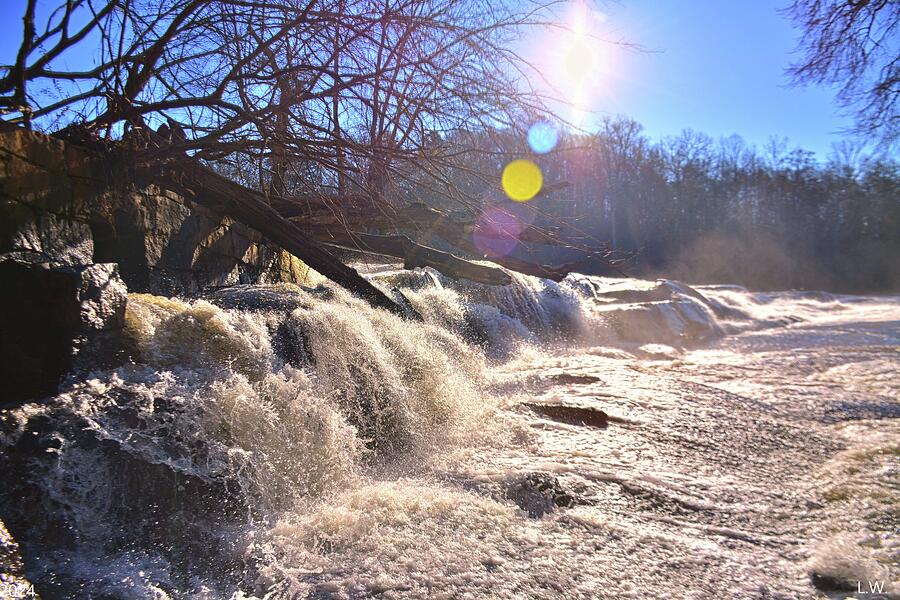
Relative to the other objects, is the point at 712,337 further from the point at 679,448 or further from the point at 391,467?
A: the point at 391,467

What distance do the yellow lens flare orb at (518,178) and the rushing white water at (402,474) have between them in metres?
1.61

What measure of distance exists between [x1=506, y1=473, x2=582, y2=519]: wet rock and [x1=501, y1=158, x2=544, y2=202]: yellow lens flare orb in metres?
1.52

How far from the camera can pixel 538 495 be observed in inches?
117

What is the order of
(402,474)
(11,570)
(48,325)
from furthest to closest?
1. (402,474)
2. (48,325)
3. (11,570)

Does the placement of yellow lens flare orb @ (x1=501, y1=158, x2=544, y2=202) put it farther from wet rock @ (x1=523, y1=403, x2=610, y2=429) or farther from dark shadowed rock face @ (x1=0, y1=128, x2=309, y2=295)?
dark shadowed rock face @ (x1=0, y1=128, x2=309, y2=295)

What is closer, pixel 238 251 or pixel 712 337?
pixel 238 251

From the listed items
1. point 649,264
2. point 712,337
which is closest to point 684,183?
point 649,264

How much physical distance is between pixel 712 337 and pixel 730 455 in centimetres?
812

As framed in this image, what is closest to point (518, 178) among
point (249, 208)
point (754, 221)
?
point (249, 208)

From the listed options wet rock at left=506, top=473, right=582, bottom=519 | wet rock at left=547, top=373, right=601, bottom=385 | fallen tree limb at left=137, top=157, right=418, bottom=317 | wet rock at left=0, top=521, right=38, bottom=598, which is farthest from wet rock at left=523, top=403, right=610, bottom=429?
wet rock at left=0, top=521, right=38, bottom=598

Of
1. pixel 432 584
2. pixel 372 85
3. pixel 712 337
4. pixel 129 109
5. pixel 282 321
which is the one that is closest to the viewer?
pixel 432 584

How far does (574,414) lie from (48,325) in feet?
11.5

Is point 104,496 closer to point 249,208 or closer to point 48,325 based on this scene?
point 48,325

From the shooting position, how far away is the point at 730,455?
3.72 metres
